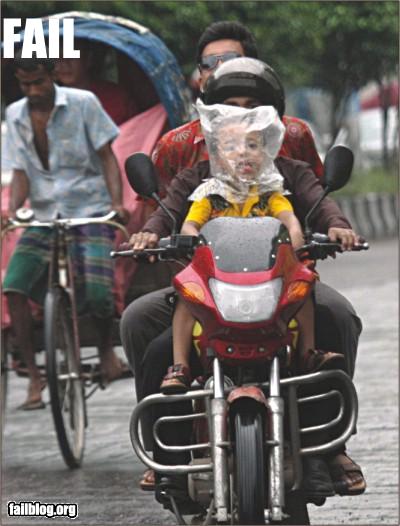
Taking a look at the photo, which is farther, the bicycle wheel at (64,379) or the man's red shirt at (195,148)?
the bicycle wheel at (64,379)

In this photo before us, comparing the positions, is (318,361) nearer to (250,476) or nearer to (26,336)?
(250,476)

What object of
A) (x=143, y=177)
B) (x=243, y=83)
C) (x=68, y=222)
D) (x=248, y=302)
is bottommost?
(x=68, y=222)

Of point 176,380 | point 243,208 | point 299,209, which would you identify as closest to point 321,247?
point 243,208

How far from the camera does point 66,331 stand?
334 inches

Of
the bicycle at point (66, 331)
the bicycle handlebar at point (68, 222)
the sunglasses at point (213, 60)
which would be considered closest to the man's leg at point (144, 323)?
the sunglasses at point (213, 60)

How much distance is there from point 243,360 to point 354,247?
1.99 ft

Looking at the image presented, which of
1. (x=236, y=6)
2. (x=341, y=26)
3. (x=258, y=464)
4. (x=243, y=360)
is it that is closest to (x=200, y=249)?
(x=243, y=360)

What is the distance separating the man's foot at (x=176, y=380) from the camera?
529cm

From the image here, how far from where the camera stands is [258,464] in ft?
16.3

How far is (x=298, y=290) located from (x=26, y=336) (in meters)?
3.63

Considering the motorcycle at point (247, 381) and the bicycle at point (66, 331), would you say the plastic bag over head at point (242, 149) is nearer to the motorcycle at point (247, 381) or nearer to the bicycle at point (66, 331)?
the motorcycle at point (247, 381)

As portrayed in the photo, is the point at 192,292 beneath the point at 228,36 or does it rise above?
beneath

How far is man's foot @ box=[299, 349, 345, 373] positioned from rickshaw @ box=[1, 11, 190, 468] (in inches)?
109

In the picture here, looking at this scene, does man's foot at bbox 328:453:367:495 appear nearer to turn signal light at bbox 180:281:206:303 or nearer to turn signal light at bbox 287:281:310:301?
turn signal light at bbox 287:281:310:301
